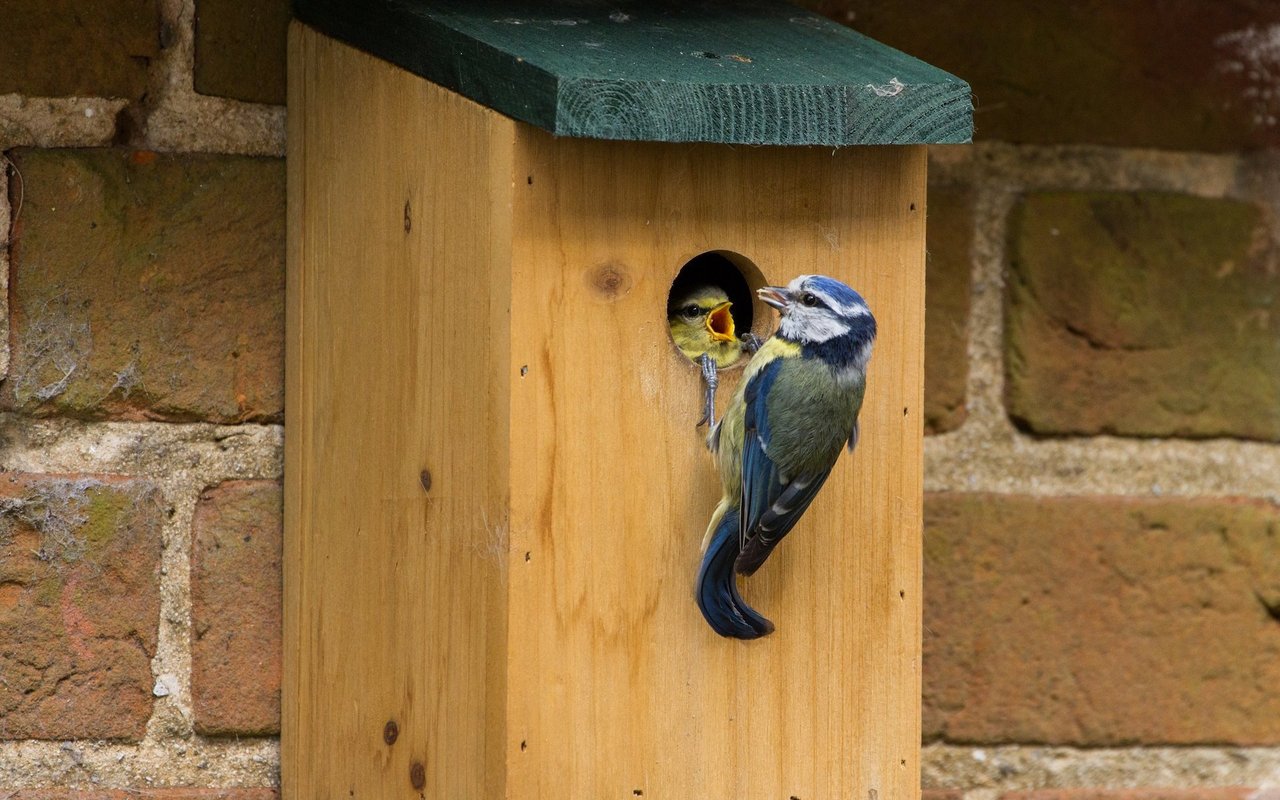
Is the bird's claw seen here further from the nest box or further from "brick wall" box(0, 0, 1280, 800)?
"brick wall" box(0, 0, 1280, 800)

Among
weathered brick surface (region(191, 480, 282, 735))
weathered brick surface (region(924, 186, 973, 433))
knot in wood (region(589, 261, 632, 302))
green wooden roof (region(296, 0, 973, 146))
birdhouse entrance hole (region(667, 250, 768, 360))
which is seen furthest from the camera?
weathered brick surface (region(924, 186, 973, 433))

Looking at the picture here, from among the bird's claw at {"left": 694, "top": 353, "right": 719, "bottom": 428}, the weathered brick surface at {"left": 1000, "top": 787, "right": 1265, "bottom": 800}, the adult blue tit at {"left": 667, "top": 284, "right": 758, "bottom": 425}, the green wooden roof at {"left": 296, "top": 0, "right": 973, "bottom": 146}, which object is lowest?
the weathered brick surface at {"left": 1000, "top": 787, "right": 1265, "bottom": 800}

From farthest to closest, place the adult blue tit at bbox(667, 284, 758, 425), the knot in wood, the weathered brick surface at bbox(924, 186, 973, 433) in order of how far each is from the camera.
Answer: the weathered brick surface at bbox(924, 186, 973, 433) → the adult blue tit at bbox(667, 284, 758, 425) → the knot in wood

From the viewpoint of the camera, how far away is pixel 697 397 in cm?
160

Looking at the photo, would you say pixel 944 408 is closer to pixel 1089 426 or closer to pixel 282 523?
pixel 1089 426

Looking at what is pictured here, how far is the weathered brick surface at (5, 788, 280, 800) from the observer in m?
1.88

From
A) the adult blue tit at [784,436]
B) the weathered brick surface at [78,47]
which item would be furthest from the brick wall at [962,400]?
the adult blue tit at [784,436]

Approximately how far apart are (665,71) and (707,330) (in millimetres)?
348

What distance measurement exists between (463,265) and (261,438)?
Result: 1.65ft

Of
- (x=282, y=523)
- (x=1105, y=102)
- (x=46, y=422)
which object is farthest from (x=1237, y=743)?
(x=46, y=422)

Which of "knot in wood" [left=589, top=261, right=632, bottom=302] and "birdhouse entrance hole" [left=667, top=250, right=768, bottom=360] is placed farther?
"birdhouse entrance hole" [left=667, top=250, right=768, bottom=360]

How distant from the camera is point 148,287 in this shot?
1.90m

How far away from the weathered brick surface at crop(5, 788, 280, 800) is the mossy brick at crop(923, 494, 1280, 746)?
812 mm

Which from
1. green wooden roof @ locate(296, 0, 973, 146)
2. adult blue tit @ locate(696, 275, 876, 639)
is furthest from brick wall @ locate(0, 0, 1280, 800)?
adult blue tit @ locate(696, 275, 876, 639)
